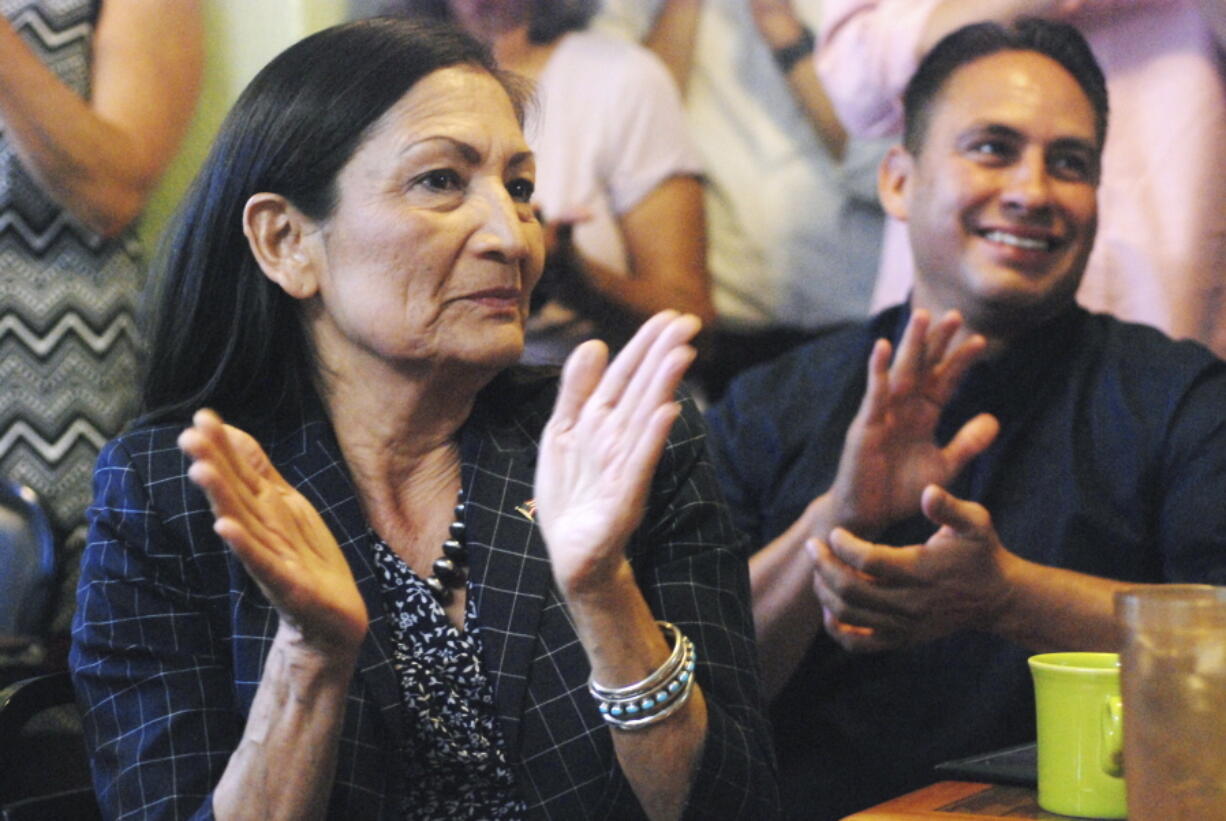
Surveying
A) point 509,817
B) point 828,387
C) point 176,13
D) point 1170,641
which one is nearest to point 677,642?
point 509,817

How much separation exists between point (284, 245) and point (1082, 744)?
0.86m

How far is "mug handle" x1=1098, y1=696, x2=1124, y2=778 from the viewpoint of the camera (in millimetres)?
906

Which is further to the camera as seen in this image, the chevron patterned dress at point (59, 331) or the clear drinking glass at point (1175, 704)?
the chevron patterned dress at point (59, 331)

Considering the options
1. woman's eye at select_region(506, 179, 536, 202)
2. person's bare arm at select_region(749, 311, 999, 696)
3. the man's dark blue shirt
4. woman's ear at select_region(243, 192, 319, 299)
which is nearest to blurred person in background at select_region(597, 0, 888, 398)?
the man's dark blue shirt

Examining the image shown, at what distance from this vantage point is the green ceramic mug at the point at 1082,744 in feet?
3.00

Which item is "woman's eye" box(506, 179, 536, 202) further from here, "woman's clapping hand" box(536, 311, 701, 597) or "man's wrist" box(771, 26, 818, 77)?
"man's wrist" box(771, 26, 818, 77)

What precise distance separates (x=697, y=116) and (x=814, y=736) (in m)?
1.02

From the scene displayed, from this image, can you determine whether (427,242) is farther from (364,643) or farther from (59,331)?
(59,331)

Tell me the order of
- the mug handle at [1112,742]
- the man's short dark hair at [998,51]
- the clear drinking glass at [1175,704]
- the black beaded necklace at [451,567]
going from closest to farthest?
1. the clear drinking glass at [1175,704]
2. the mug handle at [1112,742]
3. the black beaded necklace at [451,567]
4. the man's short dark hair at [998,51]

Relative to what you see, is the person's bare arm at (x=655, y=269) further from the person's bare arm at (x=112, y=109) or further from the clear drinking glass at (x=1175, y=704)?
the clear drinking glass at (x=1175, y=704)

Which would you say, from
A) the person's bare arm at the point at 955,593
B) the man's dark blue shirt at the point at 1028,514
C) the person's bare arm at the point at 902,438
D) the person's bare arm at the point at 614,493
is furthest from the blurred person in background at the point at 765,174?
the person's bare arm at the point at 614,493

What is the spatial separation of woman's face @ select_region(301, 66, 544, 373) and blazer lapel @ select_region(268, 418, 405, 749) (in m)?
0.11

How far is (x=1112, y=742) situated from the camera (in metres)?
0.91

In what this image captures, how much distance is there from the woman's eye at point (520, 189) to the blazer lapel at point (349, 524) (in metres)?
0.30
